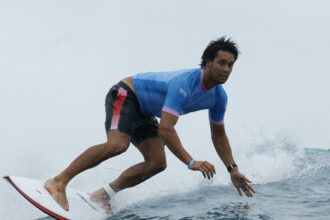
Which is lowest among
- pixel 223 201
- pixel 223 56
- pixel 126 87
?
pixel 223 201

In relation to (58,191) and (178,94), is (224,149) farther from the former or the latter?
(58,191)

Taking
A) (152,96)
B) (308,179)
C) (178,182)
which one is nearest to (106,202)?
(152,96)

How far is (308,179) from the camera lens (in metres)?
11.5

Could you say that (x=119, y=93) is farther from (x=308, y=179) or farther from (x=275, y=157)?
(x=275, y=157)

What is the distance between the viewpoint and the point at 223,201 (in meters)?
8.48

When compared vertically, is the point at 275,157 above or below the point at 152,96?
below

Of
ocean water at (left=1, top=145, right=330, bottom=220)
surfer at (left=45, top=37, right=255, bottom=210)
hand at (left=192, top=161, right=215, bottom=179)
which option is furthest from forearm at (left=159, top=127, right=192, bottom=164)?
ocean water at (left=1, top=145, right=330, bottom=220)

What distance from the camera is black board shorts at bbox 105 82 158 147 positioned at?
744 cm

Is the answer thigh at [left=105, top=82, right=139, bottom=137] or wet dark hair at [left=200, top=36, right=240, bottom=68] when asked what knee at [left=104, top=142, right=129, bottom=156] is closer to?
thigh at [left=105, top=82, right=139, bottom=137]

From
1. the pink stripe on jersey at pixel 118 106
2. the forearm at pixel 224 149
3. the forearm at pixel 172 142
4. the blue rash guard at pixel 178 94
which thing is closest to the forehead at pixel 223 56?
the blue rash guard at pixel 178 94

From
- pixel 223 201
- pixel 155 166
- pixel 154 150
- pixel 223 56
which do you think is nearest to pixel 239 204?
pixel 223 201

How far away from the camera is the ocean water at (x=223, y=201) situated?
747 centimetres

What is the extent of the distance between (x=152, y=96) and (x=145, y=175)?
45.0 inches

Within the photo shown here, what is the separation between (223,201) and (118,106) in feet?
7.05
